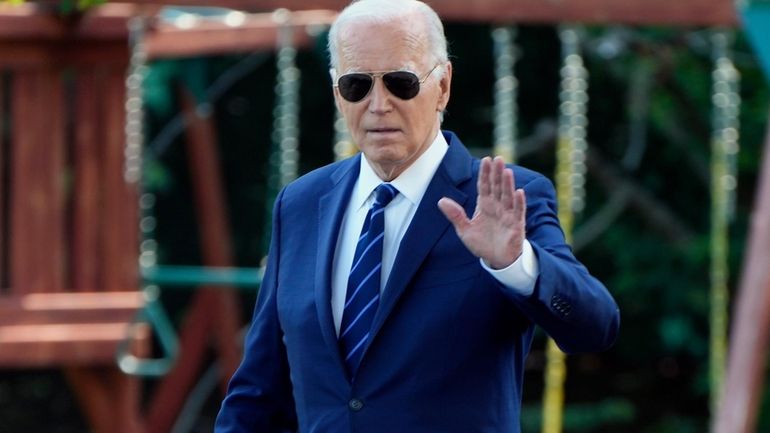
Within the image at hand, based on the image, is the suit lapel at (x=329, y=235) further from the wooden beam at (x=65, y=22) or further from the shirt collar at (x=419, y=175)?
the wooden beam at (x=65, y=22)

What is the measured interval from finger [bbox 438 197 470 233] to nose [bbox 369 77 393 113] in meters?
0.25

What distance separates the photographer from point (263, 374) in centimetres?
302

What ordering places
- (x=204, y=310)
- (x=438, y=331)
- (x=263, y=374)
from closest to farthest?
1. (x=438, y=331)
2. (x=263, y=374)
3. (x=204, y=310)

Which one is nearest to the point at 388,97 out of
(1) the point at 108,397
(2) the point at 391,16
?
(2) the point at 391,16

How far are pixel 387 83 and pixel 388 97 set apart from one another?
24mm

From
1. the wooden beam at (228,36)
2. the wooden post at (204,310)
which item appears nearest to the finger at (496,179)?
the wooden beam at (228,36)

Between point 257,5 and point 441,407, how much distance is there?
348cm

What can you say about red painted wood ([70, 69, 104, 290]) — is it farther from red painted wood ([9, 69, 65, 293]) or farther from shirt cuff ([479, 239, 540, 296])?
shirt cuff ([479, 239, 540, 296])

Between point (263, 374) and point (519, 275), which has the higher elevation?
point (519, 275)

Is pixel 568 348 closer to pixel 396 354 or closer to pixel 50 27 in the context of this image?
pixel 396 354

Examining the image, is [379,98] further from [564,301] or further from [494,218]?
[564,301]

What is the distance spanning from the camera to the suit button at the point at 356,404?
278 cm

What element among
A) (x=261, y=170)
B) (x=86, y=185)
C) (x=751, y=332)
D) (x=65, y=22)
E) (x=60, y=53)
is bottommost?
(x=751, y=332)

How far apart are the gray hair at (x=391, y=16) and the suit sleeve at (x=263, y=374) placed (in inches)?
14.5
